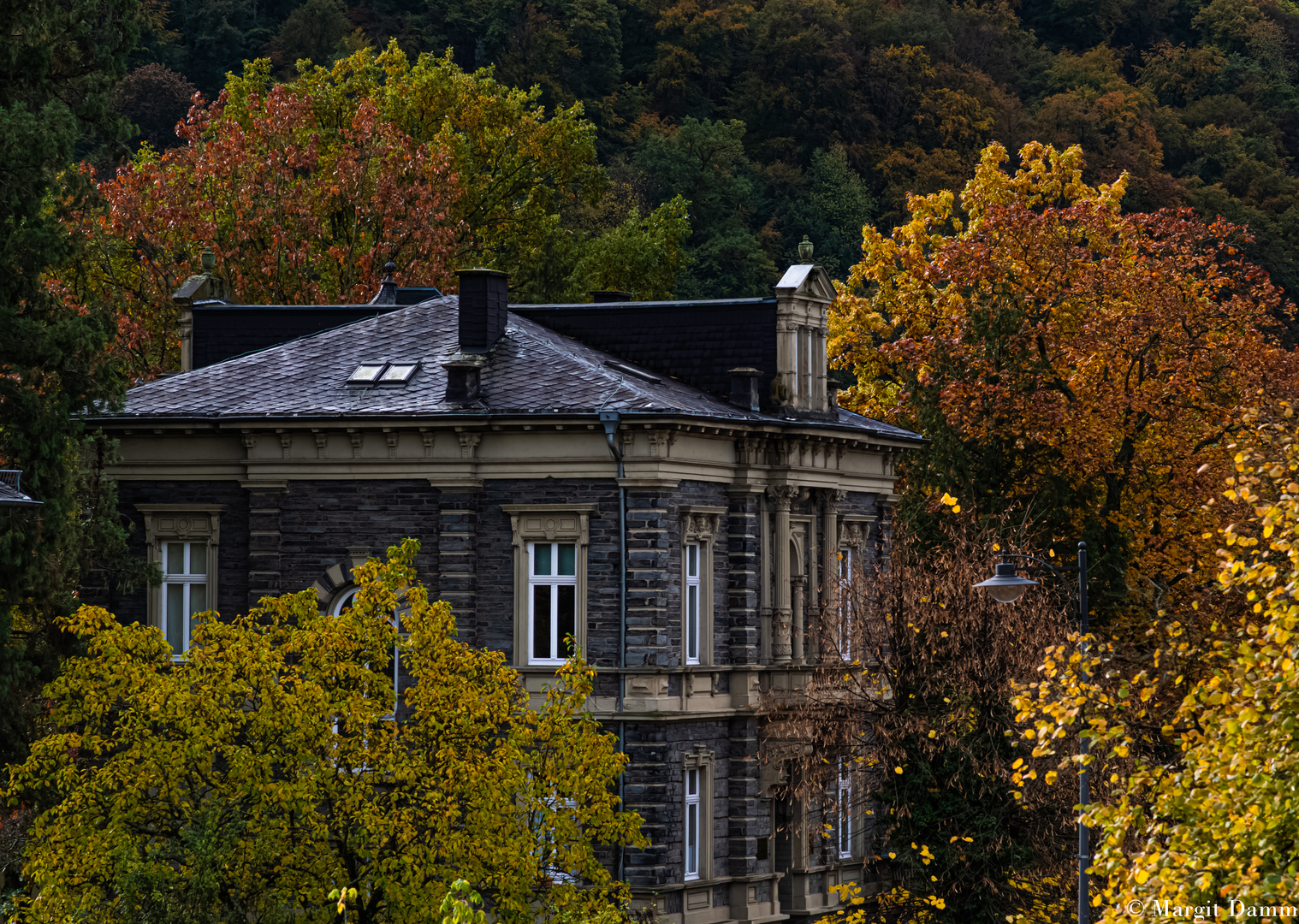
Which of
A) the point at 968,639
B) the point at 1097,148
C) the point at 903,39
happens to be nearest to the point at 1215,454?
the point at 968,639

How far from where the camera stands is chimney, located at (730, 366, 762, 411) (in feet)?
110

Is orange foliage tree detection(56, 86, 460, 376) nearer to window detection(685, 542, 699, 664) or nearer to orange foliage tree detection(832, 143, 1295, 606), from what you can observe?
orange foliage tree detection(832, 143, 1295, 606)

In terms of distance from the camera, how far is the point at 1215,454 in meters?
42.2

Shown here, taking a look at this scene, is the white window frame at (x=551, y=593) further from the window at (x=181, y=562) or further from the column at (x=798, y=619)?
the window at (x=181, y=562)

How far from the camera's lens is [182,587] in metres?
32.5

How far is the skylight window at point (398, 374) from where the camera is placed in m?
32.0

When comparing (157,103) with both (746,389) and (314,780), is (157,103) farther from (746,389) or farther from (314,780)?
(314,780)

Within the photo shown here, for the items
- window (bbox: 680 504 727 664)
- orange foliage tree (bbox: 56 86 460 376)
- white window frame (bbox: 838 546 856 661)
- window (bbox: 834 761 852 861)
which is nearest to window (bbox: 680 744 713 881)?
window (bbox: 680 504 727 664)

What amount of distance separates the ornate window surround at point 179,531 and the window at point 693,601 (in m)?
7.68

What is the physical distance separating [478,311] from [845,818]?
37.1 ft

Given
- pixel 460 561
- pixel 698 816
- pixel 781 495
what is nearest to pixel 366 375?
pixel 460 561

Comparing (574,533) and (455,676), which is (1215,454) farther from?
(455,676)

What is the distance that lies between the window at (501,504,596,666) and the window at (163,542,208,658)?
5500 mm

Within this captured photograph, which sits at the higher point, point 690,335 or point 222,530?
point 690,335
